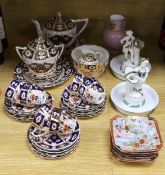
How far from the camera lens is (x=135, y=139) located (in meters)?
0.76

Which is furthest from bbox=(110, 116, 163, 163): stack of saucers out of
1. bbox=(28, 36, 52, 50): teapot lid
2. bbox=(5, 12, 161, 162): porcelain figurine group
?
bbox=(28, 36, 52, 50): teapot lid

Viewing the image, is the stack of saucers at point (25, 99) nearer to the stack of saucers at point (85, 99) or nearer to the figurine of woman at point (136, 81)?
the stack of saucers at point (85, 99)

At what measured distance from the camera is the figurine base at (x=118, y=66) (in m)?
1.00

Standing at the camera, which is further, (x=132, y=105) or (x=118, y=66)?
(x=118, y=66)

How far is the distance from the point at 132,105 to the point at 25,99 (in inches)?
11.3

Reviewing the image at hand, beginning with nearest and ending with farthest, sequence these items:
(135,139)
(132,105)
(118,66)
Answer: (135,139) → (132,105) → (118,66)

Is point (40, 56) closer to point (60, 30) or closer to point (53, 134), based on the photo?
point (60, 30)

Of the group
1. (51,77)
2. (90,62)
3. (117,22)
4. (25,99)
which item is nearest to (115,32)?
(117,22)

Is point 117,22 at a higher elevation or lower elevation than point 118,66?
higher

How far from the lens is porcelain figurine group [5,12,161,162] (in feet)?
2.48

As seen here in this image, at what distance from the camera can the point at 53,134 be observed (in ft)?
2.54

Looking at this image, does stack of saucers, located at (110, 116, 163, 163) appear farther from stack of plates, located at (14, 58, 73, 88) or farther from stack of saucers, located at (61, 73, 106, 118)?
stack of plates, located at (14, 58, 73, 88)

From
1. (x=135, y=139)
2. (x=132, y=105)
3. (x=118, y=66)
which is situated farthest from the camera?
(x=118, y=66)

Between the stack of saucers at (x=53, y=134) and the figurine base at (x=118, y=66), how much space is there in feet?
0.95
